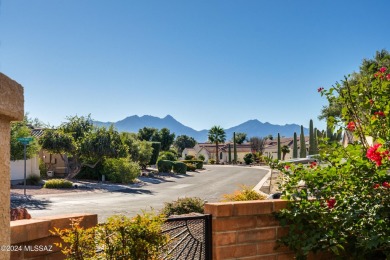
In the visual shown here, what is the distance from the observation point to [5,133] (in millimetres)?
1583

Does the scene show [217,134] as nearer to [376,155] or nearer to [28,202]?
[28,202]

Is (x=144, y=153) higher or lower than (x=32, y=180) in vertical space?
higher

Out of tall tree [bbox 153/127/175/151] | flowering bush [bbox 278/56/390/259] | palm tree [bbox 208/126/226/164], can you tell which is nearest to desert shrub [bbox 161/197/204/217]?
flowering bush [bbox 278/56/390/259]

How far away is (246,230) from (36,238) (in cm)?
189

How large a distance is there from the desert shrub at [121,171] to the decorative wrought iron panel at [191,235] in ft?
85.3

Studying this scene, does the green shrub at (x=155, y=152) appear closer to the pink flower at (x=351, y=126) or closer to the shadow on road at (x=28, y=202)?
the shadow on road at (x=28, y=202)

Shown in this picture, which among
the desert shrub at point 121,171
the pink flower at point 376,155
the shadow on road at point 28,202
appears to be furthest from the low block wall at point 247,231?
the desert shrub at point 121,171

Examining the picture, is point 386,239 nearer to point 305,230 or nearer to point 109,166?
point 305,230

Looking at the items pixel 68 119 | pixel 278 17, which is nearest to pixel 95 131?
pixel 68 119

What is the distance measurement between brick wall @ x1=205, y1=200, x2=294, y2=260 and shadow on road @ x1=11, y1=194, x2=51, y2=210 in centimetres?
1378

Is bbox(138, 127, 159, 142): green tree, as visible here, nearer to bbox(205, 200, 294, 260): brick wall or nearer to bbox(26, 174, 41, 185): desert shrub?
bbox(26, 174, 41, 185): desert shrub

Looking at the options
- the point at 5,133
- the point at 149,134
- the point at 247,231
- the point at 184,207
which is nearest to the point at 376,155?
the point at 247,231

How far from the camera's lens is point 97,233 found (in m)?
2.87

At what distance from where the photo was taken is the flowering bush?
364 cm
